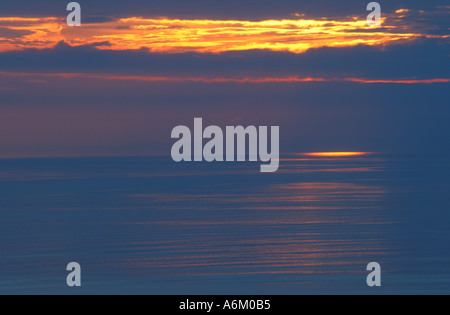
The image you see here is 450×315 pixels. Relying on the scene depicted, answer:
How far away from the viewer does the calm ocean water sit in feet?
67.1

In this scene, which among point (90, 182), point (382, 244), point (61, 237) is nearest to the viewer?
point (382, 244)

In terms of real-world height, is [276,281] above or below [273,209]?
below

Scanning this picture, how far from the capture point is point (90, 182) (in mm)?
60656

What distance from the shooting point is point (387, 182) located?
57.0 metres

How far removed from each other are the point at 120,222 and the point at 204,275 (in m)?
11.8

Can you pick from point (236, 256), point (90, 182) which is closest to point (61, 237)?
point (236, 256)

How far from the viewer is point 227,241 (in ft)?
88.4

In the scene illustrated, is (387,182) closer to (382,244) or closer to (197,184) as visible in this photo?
(197,184)

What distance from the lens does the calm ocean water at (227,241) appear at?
2045 cm

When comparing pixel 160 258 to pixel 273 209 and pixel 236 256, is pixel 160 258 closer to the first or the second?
pixel 236 256
